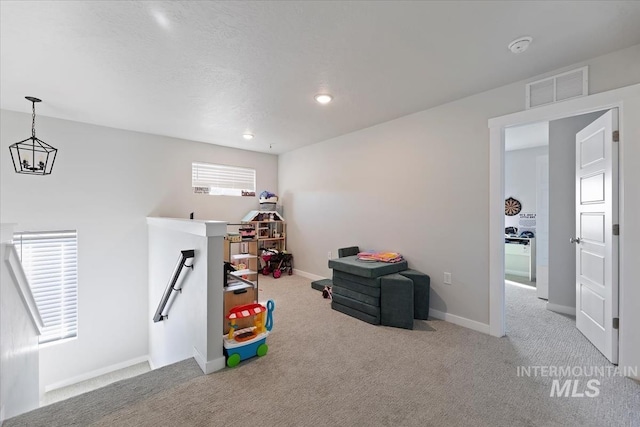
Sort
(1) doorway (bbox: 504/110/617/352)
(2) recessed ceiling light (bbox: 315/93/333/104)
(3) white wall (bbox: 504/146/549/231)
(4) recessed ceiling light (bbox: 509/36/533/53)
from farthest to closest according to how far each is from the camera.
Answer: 1. (3) white wall (bbox: 504/146/549/231)
2. (2) recessed ceiling light (bbox: 315/93/333/104)
3. (1) doorway (bbox: 504/110/617/352)
4. (4) recessed ceiling light (bbox: 509/36/533/53)

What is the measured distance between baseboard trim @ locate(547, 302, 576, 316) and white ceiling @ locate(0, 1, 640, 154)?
2.91 metres

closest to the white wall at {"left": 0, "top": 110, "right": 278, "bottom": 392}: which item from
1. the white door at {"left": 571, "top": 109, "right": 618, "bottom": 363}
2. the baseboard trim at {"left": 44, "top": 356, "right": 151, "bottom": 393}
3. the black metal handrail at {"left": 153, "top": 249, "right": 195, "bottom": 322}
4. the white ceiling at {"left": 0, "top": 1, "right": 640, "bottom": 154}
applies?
the baseboard trim at {"left": 44, "top": 356, "right": 151, "bottom": 393}

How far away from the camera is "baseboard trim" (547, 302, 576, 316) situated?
11.1ft

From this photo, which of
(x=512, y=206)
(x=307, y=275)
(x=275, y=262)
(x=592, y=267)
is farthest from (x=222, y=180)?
(x=512, y=206)

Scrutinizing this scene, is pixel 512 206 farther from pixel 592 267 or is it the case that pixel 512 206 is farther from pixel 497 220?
pixel 497 220

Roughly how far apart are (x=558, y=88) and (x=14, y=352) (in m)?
4.84

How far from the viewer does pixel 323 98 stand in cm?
298

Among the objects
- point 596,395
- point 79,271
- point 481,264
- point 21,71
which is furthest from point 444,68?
point 79,271

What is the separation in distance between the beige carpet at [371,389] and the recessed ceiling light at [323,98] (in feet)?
8.39

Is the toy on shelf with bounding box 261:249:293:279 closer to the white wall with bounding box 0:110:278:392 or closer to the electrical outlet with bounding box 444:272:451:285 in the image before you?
the white wall with bounding box 0:110:278:392

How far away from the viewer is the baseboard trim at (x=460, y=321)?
283 centimetres

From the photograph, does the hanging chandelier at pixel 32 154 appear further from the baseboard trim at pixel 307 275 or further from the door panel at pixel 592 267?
the door panel at pixel 592 267

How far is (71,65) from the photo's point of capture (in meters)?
2.33

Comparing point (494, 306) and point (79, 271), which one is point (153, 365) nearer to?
point (79, 271)
